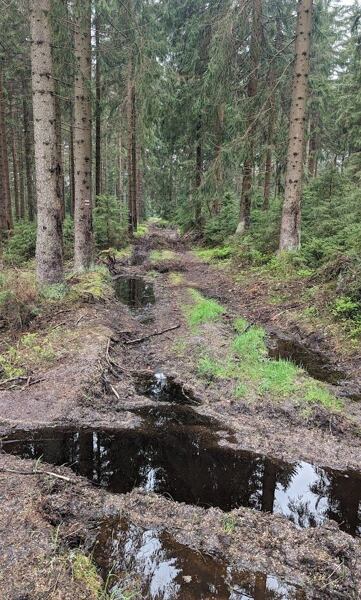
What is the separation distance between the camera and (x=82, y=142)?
10141 mm

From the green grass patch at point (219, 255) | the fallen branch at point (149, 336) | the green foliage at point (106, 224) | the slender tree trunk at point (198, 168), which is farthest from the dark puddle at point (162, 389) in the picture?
the slender tree trunk at point (198, 168)

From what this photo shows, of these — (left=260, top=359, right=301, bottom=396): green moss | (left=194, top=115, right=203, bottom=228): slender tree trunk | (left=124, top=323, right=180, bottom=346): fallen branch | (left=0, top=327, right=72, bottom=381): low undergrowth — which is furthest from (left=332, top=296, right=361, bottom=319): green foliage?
(left=194, top=115, right=203, bottom=228): slender tree trunk

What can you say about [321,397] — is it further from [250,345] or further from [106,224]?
[106,224]

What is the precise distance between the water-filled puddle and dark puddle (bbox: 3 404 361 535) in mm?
5849

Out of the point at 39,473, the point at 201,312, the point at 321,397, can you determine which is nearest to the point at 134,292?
the point at 201,312

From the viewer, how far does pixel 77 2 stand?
840 cm

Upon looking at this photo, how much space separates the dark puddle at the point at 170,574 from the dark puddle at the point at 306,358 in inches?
155

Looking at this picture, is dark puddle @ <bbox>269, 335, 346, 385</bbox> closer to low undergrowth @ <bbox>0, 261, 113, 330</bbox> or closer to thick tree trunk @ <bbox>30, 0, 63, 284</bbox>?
low undergrowth @ <bbox>0, 261, 113, 330</bbox>

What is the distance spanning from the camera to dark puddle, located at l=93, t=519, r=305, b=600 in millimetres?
2684

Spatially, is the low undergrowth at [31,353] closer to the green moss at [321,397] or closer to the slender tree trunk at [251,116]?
the green moss at [321,397]

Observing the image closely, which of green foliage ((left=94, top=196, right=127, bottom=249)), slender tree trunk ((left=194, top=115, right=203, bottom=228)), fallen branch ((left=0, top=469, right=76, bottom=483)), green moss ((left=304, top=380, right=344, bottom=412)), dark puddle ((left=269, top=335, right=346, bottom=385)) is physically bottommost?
dark puddle ((left=269, top=335, right=346, bottom=385))

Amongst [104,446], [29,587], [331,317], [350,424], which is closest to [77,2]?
[331,317]

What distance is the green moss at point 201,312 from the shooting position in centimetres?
859

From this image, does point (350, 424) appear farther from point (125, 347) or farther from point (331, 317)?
point (125, 347)
